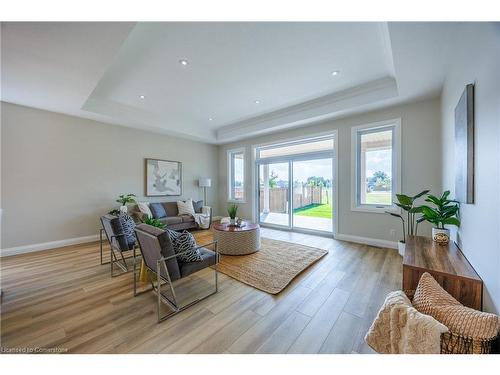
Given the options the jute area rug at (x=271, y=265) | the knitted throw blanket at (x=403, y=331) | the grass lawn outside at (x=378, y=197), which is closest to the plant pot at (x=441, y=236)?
the knitted throw blanket at (x=403, y=331)

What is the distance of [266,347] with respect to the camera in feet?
4.85

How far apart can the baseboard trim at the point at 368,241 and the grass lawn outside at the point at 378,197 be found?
29.7 inches

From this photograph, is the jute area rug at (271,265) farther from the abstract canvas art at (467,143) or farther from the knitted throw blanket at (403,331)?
the abstract canvas art at (467,143)

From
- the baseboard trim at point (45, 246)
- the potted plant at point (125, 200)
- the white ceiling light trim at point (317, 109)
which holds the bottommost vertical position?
the baseboard trim at point (45, 246)

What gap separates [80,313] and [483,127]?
373 centimetres

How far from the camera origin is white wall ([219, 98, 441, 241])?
3.33 meters

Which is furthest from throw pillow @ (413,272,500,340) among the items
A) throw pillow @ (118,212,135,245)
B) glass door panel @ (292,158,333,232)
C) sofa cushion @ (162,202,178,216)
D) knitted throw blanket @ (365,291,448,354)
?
sofa cushion @ (162,202,178,216)

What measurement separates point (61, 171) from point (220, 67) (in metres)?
3.81

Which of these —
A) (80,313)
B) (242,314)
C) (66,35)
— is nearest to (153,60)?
(66,35)

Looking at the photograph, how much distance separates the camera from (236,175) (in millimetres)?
6617

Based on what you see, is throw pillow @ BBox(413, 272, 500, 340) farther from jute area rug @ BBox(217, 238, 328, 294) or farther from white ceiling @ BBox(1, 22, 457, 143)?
white ceiling @ BBox(1, 22, 457, 143)

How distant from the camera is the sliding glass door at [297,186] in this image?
472cm

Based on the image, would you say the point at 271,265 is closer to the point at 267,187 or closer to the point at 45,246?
the point at 267,187
